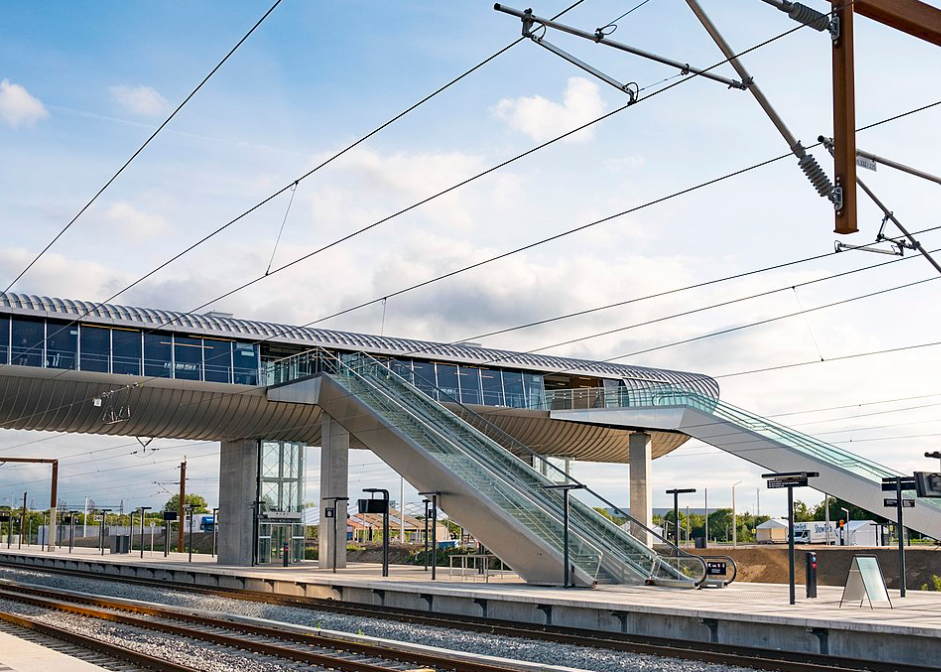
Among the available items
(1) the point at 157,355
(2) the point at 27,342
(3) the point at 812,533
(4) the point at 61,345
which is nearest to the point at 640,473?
(1) the point at 157,355

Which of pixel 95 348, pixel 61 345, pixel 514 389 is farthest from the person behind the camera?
pixel 514 389

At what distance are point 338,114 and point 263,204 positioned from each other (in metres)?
4.89

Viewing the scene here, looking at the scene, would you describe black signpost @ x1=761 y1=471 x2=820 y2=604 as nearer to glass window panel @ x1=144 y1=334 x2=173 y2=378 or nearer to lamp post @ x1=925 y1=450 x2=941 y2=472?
lamp post @ x1=925 y1=450 x2=941 y2=472

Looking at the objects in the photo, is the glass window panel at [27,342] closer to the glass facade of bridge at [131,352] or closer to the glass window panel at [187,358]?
the glass facade of bridge at [131,352]

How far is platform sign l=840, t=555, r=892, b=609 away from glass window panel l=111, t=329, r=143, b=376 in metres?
27.9

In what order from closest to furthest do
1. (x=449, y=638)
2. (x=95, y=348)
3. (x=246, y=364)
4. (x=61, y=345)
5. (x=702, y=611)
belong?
(x=702, y=611) → (x=449, y=638) → (x=61, y=345) → (x=95, y=348) → (x=246, y=364)

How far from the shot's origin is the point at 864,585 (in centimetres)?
2052

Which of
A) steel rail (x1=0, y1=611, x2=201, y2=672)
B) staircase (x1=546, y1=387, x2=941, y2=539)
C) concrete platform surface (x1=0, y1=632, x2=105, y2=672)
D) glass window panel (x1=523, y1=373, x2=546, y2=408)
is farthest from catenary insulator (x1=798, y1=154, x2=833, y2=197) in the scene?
glass window panel (x1=523, y1=373, x2=546, y2=408)

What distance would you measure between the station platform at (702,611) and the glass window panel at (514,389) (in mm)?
18870

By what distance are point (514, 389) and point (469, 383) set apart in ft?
9.01

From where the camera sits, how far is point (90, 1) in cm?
1619

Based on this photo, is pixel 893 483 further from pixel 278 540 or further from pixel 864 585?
pixel 278 540

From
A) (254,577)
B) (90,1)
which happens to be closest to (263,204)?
(90,1)

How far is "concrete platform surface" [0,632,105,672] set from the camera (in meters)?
12.7
